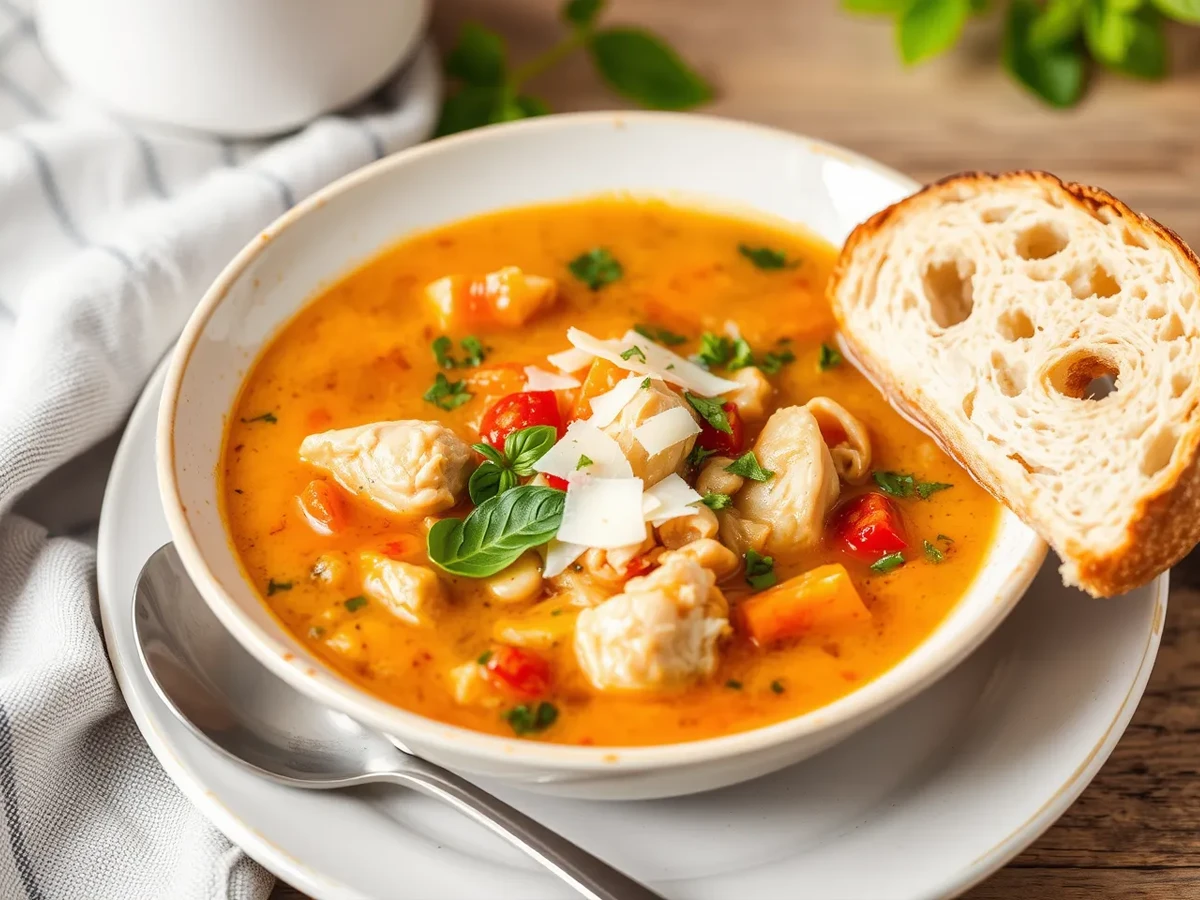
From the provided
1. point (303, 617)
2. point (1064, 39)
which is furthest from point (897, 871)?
point (1064, 39)

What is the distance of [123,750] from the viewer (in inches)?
107

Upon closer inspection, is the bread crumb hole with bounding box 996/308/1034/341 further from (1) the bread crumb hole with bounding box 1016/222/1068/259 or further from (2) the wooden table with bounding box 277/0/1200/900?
(2) the wooden table with bounding box 277/0/1200/900

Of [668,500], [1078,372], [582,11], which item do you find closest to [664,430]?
[668,500]

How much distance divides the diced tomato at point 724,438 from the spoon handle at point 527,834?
92cm

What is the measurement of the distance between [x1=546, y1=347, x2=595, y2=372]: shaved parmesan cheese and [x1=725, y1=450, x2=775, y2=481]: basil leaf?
45 centimetres

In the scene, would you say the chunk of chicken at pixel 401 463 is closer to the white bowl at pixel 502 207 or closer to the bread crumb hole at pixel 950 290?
the white bowl at pixel 502 207

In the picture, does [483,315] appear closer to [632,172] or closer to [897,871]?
[632,172]

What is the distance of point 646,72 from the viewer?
448 centimetres

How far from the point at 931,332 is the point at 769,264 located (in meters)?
0.55

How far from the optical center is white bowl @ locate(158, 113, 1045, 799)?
226cm

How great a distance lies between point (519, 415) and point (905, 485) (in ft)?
2.83

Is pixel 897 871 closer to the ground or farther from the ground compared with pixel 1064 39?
Result: closer to the ground

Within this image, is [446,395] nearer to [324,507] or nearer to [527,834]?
[324,507]

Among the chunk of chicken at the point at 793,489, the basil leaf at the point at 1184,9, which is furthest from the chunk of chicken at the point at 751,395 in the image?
the basil leaf at the point at 1184,9
